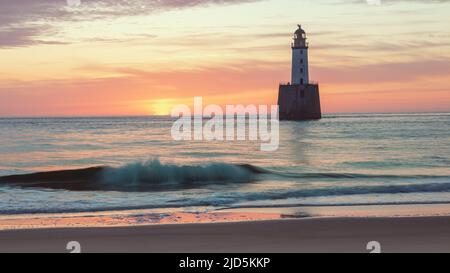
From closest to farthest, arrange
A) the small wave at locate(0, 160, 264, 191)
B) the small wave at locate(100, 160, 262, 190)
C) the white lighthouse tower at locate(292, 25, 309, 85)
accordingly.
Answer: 1. the small wave at locate(0, 160, 264, 191)
2. the small wave at locate(100, 160, 262, 190)
3. the white lighthouse tower at locate(292, 25, 309, 85)

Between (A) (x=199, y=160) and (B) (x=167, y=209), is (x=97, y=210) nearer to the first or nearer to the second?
(B) (x=167, y=209)

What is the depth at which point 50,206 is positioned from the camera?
1294cm

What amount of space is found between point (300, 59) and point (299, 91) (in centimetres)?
431

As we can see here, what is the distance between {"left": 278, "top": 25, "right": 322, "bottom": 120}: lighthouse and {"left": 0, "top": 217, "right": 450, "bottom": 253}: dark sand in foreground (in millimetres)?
60025

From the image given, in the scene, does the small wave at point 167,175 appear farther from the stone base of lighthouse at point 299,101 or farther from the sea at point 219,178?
the stone base of lighthouse at point 299,101

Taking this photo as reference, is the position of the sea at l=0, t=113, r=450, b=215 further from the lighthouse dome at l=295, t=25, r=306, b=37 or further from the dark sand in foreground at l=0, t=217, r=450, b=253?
the lighthouse dome at l=295, t=25, r=306, b=37

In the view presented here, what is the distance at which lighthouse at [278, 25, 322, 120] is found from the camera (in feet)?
227

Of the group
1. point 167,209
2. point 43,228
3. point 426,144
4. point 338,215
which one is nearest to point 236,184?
point 167,209

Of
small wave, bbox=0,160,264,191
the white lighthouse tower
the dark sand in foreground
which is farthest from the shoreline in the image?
the white lighthouse tower

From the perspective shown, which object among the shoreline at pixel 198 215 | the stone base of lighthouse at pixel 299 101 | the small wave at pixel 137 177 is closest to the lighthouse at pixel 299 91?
the stone base of lighthouse at pixel 299 101

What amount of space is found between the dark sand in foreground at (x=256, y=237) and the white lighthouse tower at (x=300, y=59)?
59708 mm

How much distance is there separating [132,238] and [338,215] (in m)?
4.22

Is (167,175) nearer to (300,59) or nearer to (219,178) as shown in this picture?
(219,178)

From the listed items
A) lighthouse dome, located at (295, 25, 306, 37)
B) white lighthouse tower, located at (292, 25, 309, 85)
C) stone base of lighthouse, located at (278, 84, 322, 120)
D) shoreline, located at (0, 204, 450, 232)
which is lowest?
shoreline, located at (0, 204, 450, 232)
